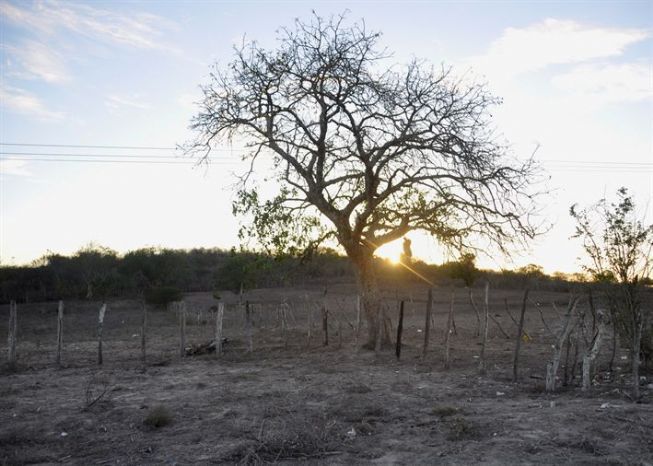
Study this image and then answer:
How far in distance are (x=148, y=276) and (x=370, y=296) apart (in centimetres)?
3621

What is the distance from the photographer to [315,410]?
10.2m

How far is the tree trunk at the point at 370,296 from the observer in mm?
17859

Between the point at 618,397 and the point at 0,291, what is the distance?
4494 centimetres

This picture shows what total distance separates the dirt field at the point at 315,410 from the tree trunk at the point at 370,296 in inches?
30.7

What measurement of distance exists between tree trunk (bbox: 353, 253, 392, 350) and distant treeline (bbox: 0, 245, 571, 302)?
20817mm

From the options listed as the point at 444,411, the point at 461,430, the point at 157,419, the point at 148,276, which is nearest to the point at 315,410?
the point at 444,411

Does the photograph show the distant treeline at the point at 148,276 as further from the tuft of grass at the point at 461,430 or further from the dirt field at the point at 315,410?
the tuft of grass at the point at 461,430

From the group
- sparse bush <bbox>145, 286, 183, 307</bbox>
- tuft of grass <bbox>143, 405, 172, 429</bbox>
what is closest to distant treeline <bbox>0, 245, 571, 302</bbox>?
sparse bush <bbox>145, 286, 183, 307</bbox>

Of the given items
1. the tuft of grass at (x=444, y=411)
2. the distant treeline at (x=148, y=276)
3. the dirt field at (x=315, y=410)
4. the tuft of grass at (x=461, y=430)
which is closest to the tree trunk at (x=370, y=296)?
the dirt field at (x=315, y=410)

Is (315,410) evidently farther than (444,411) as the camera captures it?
Yes

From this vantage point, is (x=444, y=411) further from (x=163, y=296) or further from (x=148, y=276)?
(x=148, y=276)

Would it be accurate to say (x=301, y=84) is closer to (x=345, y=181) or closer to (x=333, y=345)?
(x=345, y=181)

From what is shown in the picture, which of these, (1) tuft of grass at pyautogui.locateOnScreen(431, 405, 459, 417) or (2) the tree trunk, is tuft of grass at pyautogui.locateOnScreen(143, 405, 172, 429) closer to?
Result: (1) tuft of grass at pyautogui.locateOnScreen(431, 405, 459, 417)

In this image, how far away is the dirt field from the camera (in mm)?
7820
